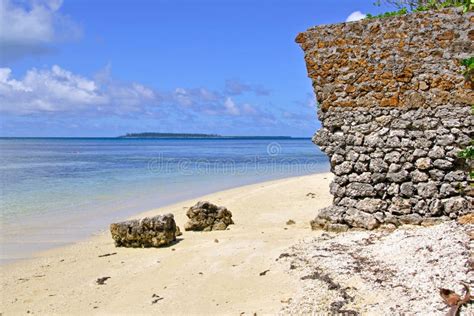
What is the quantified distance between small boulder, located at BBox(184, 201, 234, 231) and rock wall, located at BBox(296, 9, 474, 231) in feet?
7.87

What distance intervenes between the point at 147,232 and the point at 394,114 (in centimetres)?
447

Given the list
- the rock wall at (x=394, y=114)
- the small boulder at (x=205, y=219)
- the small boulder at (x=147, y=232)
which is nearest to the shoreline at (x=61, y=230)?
the small boulder at (x=147, y=232)

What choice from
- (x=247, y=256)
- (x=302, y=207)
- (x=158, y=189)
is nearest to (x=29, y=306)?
(x=247, y=256)

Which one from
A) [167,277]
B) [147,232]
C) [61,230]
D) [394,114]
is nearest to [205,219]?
[147,232]

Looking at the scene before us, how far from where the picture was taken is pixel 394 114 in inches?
297

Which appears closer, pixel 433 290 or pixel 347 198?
pixel 433 290

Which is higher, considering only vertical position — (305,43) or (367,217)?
(305,43)

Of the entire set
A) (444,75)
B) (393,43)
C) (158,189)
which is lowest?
(158,189)

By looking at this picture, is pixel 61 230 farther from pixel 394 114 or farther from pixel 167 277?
pixel 394 114

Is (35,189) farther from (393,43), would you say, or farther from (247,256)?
(393,43)

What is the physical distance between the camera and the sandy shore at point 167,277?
18.7ft

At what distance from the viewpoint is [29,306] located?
237 inches

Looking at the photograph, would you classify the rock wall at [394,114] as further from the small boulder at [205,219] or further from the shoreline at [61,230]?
the shoreline at [61,230]

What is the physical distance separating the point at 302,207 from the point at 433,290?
7.41m
